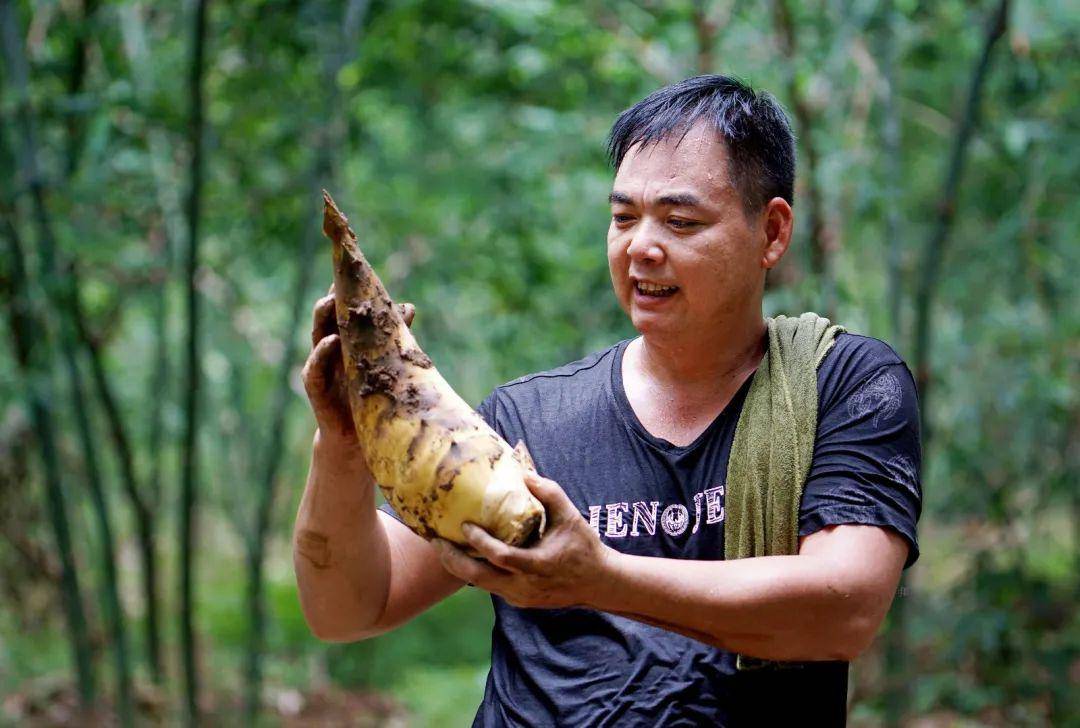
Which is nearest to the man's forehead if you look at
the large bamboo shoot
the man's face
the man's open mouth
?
the man's face

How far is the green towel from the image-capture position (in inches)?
57.2

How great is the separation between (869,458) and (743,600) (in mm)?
258

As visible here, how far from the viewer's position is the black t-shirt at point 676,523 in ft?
4.74

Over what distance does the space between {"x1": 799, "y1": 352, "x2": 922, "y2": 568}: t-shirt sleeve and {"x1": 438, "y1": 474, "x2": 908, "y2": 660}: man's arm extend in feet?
0.09

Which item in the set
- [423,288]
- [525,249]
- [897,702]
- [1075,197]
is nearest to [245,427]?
[423,288]

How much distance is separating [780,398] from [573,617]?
40cm

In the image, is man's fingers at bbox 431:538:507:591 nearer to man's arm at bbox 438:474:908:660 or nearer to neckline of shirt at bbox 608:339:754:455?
man's arm at bbox 438:474:908:660

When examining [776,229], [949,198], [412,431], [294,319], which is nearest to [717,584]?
[412,431]

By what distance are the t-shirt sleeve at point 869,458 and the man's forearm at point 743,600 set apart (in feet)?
0.28

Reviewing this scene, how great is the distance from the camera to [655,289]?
1.53 m

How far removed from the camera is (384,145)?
546cm

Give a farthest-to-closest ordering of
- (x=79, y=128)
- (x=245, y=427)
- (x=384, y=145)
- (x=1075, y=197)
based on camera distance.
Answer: (x=384, y=145) < (x=245, y=427) < (x=1075, y=197) < (x=79, y=128)

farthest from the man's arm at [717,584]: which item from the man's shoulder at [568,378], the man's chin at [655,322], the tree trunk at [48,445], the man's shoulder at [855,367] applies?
the tree trunk at [48,445]

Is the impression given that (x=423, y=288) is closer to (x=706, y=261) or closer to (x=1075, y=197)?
(x=1075, y=197)
